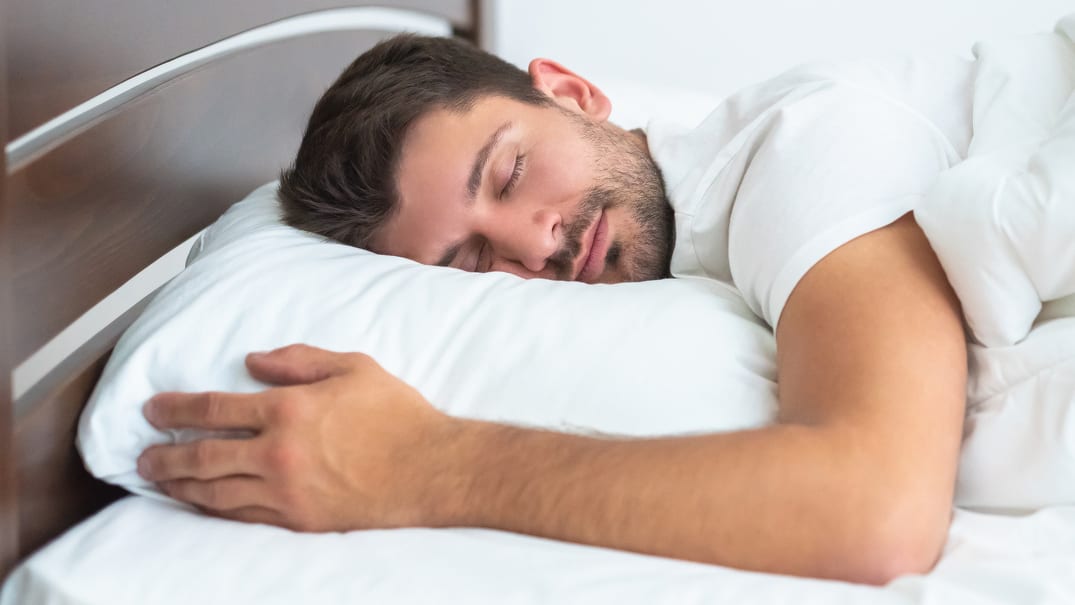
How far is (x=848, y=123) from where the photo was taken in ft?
3.12

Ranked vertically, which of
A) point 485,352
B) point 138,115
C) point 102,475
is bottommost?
point 102,475

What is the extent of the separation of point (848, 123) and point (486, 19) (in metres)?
1.51

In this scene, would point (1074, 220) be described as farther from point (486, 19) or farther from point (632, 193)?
point (486, 19)

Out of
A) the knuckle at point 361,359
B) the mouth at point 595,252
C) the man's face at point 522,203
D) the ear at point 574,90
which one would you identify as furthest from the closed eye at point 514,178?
the knuckle at point 361,359

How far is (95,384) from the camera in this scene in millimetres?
948

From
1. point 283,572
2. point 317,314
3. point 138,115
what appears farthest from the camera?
point 138,115

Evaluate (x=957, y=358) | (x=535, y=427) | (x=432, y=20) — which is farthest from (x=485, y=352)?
(x=432, y=20)

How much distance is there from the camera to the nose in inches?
45.0

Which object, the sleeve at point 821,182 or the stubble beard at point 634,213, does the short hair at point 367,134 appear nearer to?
the stubble beard at point 634,213

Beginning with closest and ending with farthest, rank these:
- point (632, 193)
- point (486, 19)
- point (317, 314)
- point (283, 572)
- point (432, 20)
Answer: point (283, 572) → point (317, 314) → point (632, 193) → point (432, 20) → point (486, 19)

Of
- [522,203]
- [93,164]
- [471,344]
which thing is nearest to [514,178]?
[522,203]

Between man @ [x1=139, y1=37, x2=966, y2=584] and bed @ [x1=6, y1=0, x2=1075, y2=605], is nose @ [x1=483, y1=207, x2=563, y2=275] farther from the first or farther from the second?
bed @ [x1=6, y1=0, x2=1075, y2=605]

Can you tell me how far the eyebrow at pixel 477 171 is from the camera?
1.16m

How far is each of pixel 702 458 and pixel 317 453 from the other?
0.31 m
